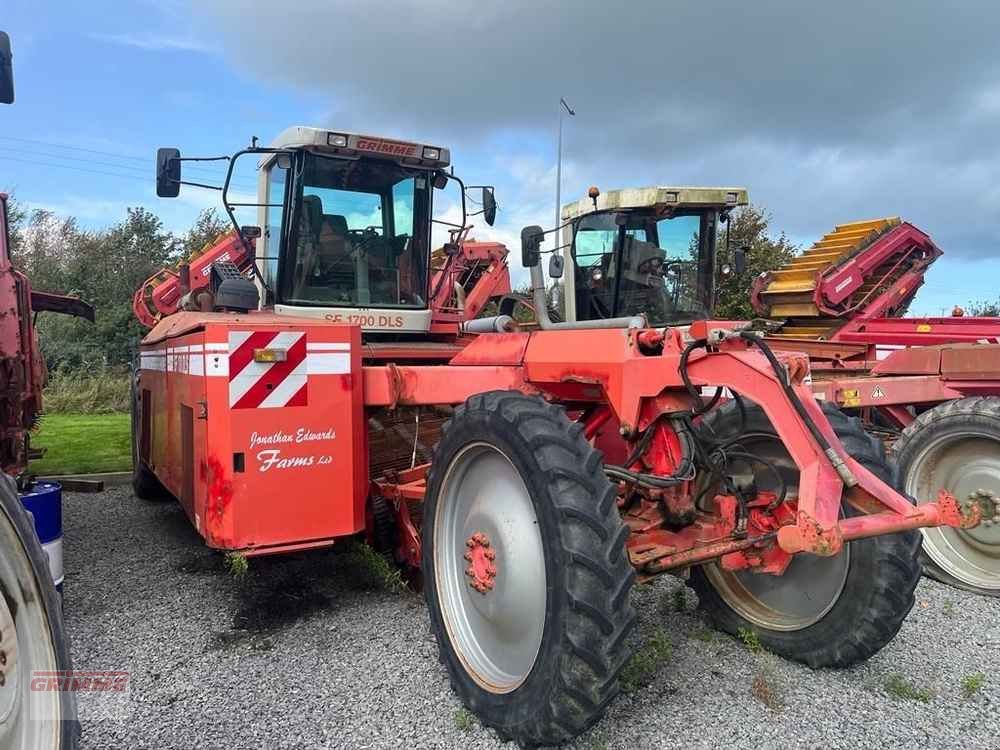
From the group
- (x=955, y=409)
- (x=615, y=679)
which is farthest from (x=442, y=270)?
(x=615, y=679)

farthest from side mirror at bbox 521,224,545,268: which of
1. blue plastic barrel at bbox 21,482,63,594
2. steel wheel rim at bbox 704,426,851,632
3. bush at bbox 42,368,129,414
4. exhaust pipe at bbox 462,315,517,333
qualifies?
bush at bbox 42,368,129,414

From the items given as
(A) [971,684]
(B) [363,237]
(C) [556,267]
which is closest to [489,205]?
(B) [363,237]

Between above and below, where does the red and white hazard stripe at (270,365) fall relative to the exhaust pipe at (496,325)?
below

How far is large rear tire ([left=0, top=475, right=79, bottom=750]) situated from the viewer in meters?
1.91

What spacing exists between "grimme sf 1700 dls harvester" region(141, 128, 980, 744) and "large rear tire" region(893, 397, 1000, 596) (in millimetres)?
1889

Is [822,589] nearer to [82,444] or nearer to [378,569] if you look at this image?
[378,569]

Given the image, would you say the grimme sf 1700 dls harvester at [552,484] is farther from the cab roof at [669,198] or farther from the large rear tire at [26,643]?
the cab roof at [669,198]

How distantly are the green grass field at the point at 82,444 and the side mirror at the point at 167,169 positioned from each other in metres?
4.55

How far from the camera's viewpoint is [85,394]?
16172mm

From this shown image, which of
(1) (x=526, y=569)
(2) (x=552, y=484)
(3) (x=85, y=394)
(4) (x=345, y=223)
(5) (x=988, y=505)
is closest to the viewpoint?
(2) (x=552, y=484)

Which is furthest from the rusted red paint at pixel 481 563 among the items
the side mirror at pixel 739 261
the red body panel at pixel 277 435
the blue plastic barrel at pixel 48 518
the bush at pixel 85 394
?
the bush at pixel 85 394

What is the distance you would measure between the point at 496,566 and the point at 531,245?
2.12 m

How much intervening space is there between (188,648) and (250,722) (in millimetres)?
896

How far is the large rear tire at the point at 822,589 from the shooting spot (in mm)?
3049
